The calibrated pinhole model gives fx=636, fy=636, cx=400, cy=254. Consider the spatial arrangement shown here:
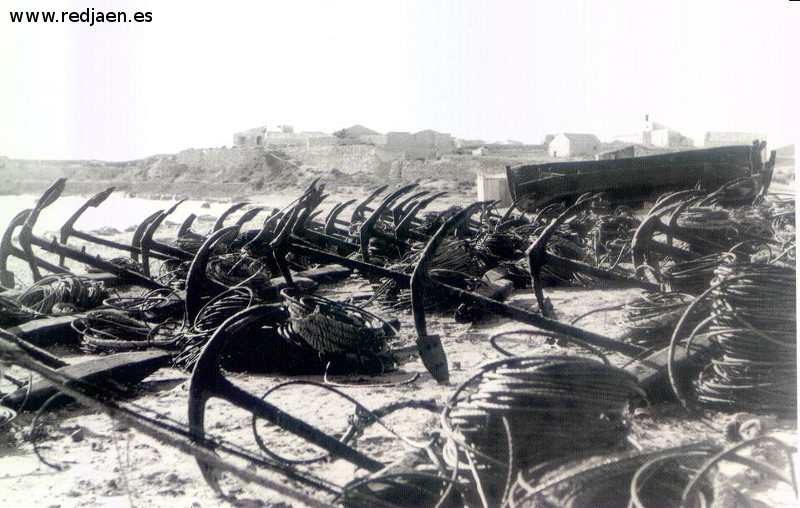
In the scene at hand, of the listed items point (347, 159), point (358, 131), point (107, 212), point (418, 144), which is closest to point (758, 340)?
point (107, 212)

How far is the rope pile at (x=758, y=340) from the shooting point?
129 inches

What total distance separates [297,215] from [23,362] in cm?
311

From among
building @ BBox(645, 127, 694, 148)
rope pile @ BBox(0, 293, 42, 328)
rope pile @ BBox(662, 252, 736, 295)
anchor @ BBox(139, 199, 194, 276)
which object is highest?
building @ BBox(645, 127, 694, 148)

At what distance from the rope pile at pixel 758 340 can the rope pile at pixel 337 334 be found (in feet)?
7.09

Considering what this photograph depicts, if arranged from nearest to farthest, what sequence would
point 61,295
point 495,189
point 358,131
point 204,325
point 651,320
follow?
point 651,320
point 204,325
point 61,295
point 495,189
point 358,131

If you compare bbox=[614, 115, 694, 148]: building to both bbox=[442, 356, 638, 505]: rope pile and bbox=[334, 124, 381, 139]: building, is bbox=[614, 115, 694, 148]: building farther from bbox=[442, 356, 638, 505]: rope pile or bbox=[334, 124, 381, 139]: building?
bbox=[442, 356, 638, 505]: rope pile

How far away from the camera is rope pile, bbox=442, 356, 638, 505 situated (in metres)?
2.28

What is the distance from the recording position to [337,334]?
461cm

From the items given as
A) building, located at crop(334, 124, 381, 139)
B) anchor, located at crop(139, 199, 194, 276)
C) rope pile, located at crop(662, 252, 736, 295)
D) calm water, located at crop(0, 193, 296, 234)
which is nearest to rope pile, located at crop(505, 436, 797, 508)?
rope pile, located at crop(662, 252, 736, 295)

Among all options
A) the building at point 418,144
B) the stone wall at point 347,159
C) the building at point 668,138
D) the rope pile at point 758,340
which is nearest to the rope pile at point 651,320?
the rope pile at point 758,340

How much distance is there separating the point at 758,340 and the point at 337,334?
8.74ft

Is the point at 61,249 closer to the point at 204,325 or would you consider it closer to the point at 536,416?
the point at 204,325

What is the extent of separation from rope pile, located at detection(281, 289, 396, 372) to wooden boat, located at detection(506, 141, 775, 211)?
8.01 metres

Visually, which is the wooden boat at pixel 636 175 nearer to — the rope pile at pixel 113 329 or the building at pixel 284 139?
the rope pile at pixel 113 329
